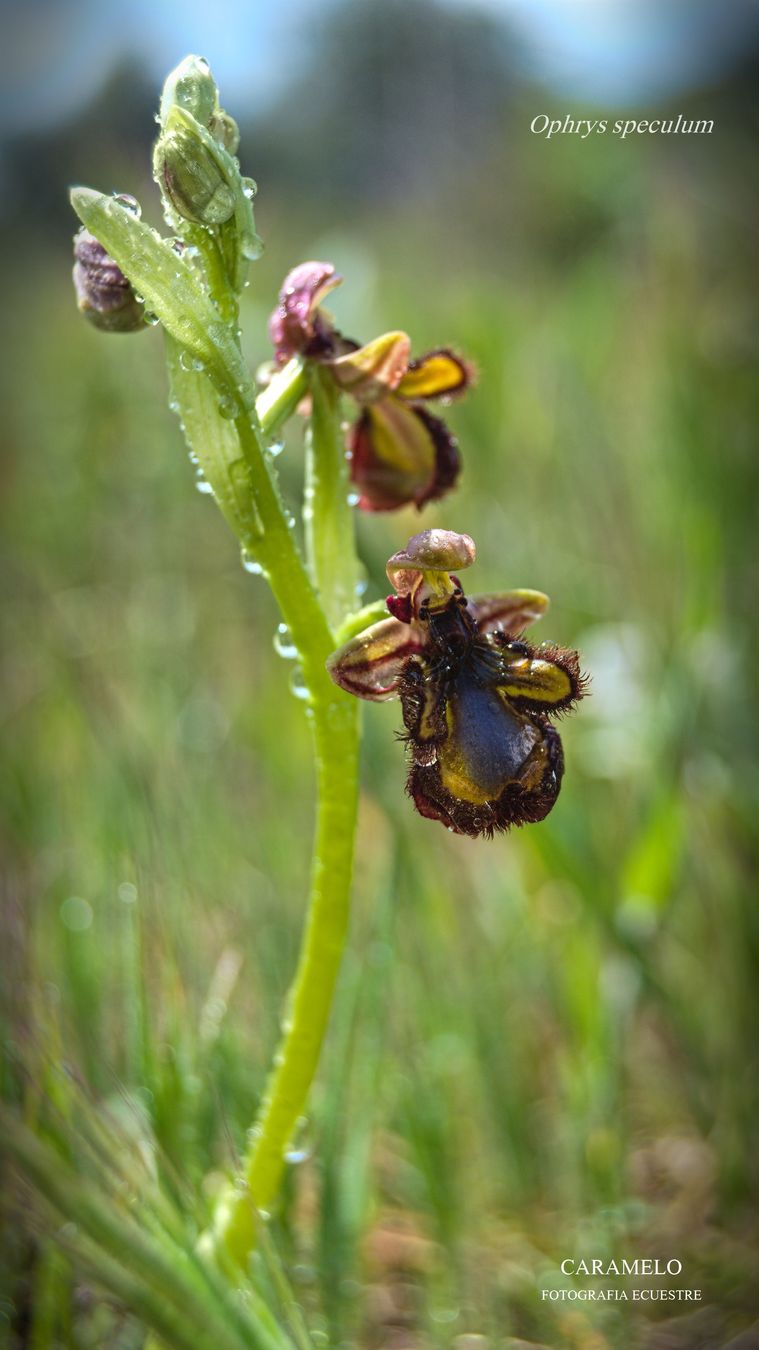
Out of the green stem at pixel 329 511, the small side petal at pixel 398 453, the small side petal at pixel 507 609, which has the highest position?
the small side petal at pixel 398 453

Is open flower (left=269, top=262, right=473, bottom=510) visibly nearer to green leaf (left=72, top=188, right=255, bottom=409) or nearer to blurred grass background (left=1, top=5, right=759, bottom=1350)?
green leaf (left=72, top=188, right=255, bottom=409)

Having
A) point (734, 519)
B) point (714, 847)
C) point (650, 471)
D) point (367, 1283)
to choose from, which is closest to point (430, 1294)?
point (367, 1283)

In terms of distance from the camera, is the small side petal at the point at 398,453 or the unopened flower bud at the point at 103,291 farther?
the small side petal at the point at 398,453

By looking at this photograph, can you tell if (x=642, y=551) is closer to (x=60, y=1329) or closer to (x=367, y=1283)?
(x=367, y=1283)

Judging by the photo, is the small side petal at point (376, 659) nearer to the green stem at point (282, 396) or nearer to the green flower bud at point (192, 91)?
the green stem at point (282, 396)

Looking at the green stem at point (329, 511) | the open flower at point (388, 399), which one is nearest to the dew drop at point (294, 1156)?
the green stem at point (329, 511)

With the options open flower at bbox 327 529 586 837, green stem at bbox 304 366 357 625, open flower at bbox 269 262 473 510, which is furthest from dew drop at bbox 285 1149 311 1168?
open flower at bbox 269 262 473 510

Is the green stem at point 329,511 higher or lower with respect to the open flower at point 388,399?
lower
